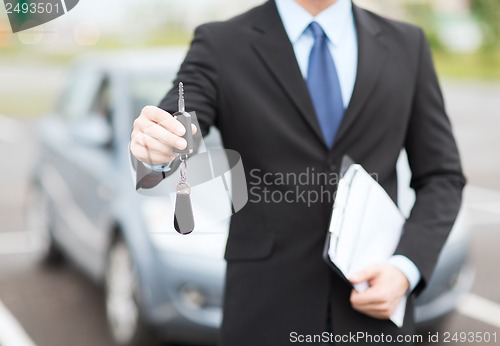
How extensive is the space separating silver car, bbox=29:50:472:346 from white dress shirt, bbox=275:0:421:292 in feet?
6.22

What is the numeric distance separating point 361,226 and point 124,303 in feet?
9.29

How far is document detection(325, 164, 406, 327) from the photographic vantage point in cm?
187

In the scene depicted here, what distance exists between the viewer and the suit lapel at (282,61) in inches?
76.2

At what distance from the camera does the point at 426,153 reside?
6.77 ft

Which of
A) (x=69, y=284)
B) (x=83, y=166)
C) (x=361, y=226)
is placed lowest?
(x=69, y=284)

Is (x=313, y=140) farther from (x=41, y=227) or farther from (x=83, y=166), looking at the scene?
(x=41, y=227)

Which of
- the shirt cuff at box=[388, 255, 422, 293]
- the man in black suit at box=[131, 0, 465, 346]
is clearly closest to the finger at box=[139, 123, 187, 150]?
the man in black suit at box=[131, 0, 465, 346]

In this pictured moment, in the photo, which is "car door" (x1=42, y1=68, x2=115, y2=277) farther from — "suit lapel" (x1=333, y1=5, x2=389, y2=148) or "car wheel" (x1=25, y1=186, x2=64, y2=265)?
"suit lapel" (x1=333, y1=5, x2=389, y2=148)

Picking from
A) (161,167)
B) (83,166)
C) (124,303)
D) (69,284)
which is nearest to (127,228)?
(124,303)

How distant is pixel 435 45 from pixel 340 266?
29221mm

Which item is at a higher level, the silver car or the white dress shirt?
the white dress shirt

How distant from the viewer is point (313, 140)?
195 centimetres

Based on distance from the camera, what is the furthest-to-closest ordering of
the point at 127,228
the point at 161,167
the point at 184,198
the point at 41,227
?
1. the point at 41,227
2. the point at 127,228
3. the point at 161,167
4. the point at 184,198

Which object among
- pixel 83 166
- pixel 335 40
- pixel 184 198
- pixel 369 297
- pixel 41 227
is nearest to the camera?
pixel 184 198
